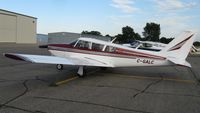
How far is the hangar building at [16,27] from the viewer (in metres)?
53.2

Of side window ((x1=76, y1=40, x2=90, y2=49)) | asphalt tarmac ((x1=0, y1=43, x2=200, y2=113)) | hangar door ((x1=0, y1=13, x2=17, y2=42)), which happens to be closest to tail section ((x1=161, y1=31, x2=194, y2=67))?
asphalt tarmac ((x1=0, y1=43, x2=200, y2=113))

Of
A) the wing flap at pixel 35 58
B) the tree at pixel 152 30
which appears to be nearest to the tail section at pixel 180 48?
the wing flap at pixel 35 58

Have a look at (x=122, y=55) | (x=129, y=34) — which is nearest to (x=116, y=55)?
(x=122, y=55)

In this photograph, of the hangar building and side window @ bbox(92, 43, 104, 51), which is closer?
side window @ bbox(92, 43, 104, 51)

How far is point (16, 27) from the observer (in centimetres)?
5728

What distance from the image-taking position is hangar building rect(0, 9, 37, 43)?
53162 mm

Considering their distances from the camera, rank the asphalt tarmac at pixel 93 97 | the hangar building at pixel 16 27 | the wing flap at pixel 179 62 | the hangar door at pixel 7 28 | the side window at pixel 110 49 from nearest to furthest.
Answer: the asphalt tarmac at pixel 93 97
the wing flap at pixel 179 62
the side window at pixel 110 49
the hangar door at pixel 7 28
the hangar building at pixel 16 27

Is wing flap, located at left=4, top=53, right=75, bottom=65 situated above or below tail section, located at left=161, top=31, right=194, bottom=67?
below

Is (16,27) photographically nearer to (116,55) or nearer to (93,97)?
(116,55)

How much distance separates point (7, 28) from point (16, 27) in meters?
3.34

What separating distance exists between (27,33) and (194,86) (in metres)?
55.3

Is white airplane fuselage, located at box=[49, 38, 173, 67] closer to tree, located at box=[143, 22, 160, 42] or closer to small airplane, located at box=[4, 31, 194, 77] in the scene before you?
small airplane, located at box=[4, 31, 194, 77]

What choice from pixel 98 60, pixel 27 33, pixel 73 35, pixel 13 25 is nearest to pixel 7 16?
pixel 13 25

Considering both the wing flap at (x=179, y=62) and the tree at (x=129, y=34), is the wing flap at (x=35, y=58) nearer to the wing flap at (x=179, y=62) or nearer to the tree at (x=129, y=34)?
the wing flap at (x=179, y=62)
